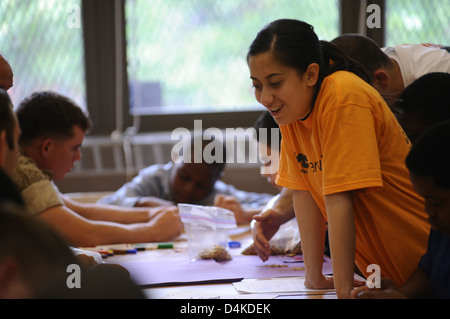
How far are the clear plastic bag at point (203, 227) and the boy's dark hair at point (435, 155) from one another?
82cm

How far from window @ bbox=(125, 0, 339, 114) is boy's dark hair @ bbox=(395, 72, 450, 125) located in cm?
205

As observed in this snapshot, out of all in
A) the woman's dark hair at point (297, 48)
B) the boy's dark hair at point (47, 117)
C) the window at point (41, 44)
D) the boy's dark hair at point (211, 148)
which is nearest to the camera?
the woman's dark hair at point (297, 48)

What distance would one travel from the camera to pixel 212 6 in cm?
347

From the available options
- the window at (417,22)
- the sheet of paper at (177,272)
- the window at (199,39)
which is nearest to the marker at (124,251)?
the sheet of paper at (177,272)

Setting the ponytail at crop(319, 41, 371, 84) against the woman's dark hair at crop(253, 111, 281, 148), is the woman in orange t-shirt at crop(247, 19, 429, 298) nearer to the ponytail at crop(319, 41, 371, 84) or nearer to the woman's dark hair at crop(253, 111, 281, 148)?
the ponytail at crop(319, 41, 371, 84)

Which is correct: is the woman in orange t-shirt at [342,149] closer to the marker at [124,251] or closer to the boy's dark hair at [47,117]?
A: the marker at [124,251]

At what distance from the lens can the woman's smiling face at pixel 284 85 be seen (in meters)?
1.16

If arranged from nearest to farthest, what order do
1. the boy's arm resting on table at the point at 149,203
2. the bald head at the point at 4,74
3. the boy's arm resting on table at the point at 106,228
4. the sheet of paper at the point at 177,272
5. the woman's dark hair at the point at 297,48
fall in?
the woman's dark hair at the point at 297,48 < the sheet of paper at the point at 177,272 < the bald head at the point at 4,74 < the boy's arm resting on table at the point at 106,228 < the boy's arm resting on table at the point at 149,203

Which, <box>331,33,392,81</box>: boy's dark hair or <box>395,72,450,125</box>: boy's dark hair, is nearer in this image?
<box>395,72,450,125</box>: boy's dark hair

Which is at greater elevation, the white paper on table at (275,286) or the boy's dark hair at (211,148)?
the boy's dark hair at (211,148)

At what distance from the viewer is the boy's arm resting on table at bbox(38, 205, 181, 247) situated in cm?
165

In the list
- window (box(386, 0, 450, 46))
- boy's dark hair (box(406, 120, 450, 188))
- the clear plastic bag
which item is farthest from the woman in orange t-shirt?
window (box(386, 0, 450, 46))

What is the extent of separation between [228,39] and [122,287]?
2794mm
